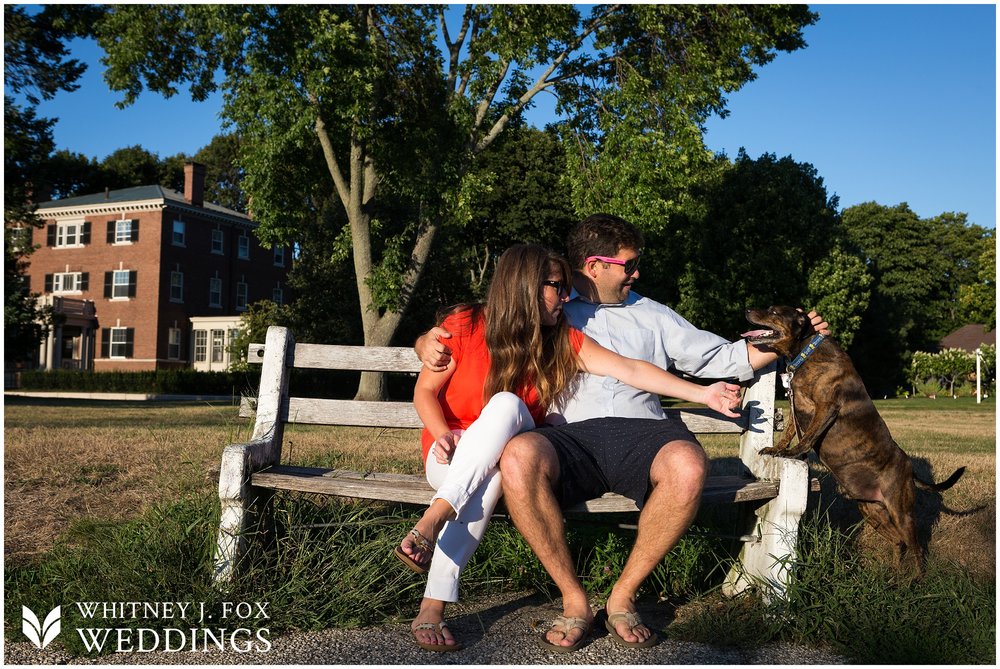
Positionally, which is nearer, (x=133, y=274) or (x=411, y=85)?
(x=411, y=85)

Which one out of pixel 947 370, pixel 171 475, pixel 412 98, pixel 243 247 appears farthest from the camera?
→ pixel 243 247

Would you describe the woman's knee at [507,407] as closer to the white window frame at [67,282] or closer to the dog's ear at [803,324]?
the dog's ear at [803,324]

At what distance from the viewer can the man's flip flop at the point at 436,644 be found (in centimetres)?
326

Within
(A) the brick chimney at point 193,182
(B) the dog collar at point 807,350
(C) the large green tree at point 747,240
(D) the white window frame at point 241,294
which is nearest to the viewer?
(B) the dog collar at point 807,350

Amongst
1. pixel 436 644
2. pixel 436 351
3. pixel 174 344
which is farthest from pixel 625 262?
pixel 174 344

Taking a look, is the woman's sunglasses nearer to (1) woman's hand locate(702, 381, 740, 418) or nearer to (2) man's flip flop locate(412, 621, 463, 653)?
(1) woman's hand locate(702, 381, 740, 418)

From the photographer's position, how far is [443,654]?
129 inches

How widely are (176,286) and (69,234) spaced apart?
671 cm

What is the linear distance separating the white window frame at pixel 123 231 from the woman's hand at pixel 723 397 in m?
42.2

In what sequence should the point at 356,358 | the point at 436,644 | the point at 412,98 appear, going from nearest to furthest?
the point at 436,644 → the point at 356,358 → the point at 412,98

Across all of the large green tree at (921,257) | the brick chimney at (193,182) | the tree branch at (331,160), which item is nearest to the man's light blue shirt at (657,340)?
the tree branch at (331,160)

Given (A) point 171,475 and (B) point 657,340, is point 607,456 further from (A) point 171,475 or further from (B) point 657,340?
(A) point 171,475

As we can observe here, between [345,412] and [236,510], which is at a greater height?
[345,412]

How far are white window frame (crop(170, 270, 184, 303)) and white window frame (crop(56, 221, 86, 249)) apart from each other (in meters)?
5.50
